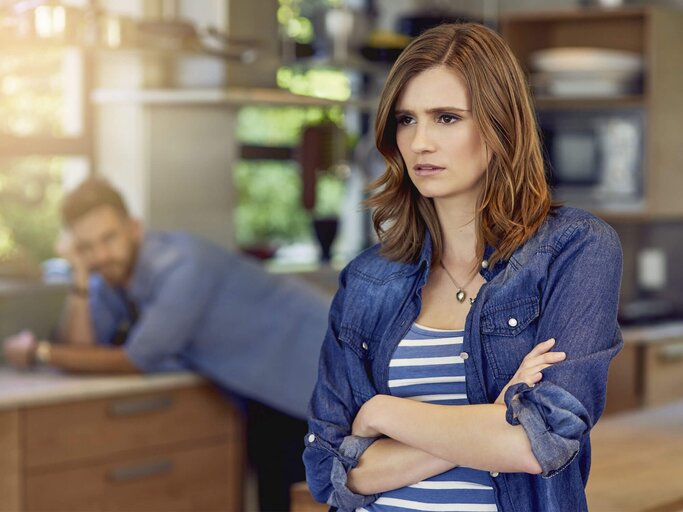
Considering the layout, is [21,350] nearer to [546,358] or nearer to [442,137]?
[442,137]

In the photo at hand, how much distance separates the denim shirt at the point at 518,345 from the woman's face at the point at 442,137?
12 centimetres

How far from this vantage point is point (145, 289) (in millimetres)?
3561

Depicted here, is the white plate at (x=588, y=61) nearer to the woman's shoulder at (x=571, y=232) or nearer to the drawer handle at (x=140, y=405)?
the drawer handle at (x=140, y=405)

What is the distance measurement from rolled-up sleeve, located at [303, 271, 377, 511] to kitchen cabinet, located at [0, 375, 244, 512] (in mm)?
1615

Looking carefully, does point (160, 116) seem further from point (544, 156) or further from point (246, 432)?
point (544, 156)

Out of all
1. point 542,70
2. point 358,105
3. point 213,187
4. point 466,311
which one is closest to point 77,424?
point 213,187

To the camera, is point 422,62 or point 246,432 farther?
point 246,432

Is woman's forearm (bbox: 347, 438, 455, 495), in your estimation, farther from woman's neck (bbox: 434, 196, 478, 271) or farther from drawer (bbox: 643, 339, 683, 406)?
drawer (bbox: 643, 339, 683, 406)

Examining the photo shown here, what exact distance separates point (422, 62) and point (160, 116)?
2538 mm

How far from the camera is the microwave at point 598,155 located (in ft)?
15.1

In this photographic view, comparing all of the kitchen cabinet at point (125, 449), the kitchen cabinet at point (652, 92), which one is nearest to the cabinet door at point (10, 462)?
the kitchen cabinet at point (125, 449)

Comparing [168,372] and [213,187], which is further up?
[213,187]

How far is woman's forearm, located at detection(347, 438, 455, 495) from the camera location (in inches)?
64.4

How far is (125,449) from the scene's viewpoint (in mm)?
3412
